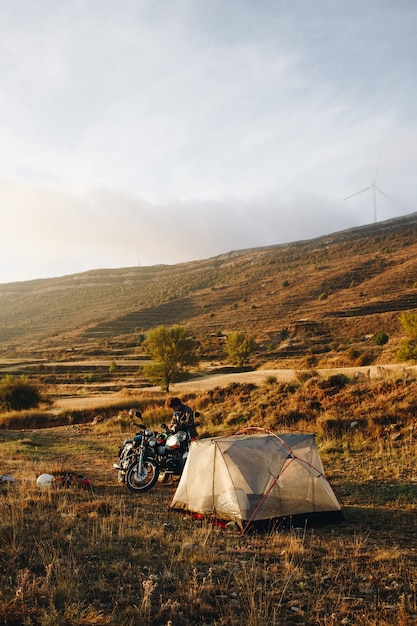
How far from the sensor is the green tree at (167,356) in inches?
1961

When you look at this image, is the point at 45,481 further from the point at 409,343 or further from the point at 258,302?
the point at 258,302

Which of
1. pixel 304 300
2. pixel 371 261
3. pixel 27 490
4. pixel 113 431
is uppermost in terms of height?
pixel 371 261

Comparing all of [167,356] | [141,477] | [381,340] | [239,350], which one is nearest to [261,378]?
[167,356]

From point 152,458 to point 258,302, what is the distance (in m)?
94.4

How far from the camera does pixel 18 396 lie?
1652 inches

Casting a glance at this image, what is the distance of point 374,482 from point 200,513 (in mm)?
5047

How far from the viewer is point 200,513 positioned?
30.9 feet

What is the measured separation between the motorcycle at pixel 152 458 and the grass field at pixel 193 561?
364 mm

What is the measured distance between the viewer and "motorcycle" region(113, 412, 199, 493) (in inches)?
467

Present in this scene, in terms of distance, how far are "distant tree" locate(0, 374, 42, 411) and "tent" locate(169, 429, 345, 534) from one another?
1388 inches

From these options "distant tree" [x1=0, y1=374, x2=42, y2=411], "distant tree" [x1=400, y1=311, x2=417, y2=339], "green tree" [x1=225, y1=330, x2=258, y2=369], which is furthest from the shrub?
"distant tree" [x1=0, y1=374, x2=42, y2=411]

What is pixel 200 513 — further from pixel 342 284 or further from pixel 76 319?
pixel 76 319

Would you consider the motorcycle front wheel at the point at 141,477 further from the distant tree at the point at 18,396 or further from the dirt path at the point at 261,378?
the distant tree at the point at 18,396

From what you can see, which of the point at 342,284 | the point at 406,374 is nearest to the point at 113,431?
the point at 406,374
